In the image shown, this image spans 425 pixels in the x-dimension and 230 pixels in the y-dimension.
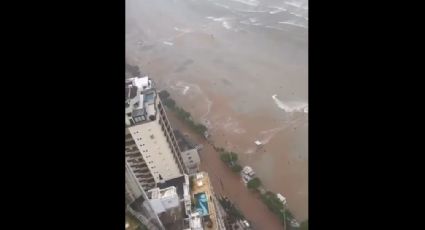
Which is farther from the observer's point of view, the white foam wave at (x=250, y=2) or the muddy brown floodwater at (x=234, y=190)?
the white foam wave at (x=250, y=2)

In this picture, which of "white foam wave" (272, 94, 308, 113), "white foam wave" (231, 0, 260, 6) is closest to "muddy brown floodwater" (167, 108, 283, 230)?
"white foam wave" (272, 94, 308, 113)

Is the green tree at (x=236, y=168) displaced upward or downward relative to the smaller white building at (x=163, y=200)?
downward

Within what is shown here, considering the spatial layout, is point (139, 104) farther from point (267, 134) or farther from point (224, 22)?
point (224, 22)

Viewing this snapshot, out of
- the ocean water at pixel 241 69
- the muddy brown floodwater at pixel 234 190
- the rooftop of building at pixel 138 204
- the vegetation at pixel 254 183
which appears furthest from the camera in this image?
the ocean water at pixel 241 69

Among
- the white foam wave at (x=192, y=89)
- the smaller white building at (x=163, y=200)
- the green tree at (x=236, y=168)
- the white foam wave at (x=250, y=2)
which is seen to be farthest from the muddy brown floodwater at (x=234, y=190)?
the white foam wave at (x=250, y=2)

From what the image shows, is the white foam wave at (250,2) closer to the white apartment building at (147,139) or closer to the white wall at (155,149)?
the white apartment building at (147,139)

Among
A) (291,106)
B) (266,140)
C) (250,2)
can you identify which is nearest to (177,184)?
(266,140)

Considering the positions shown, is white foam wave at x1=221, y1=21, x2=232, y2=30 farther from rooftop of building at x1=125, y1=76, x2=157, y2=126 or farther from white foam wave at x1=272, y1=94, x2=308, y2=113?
rooftop of building at x1=125, y1=76, x2=157, y2=126
